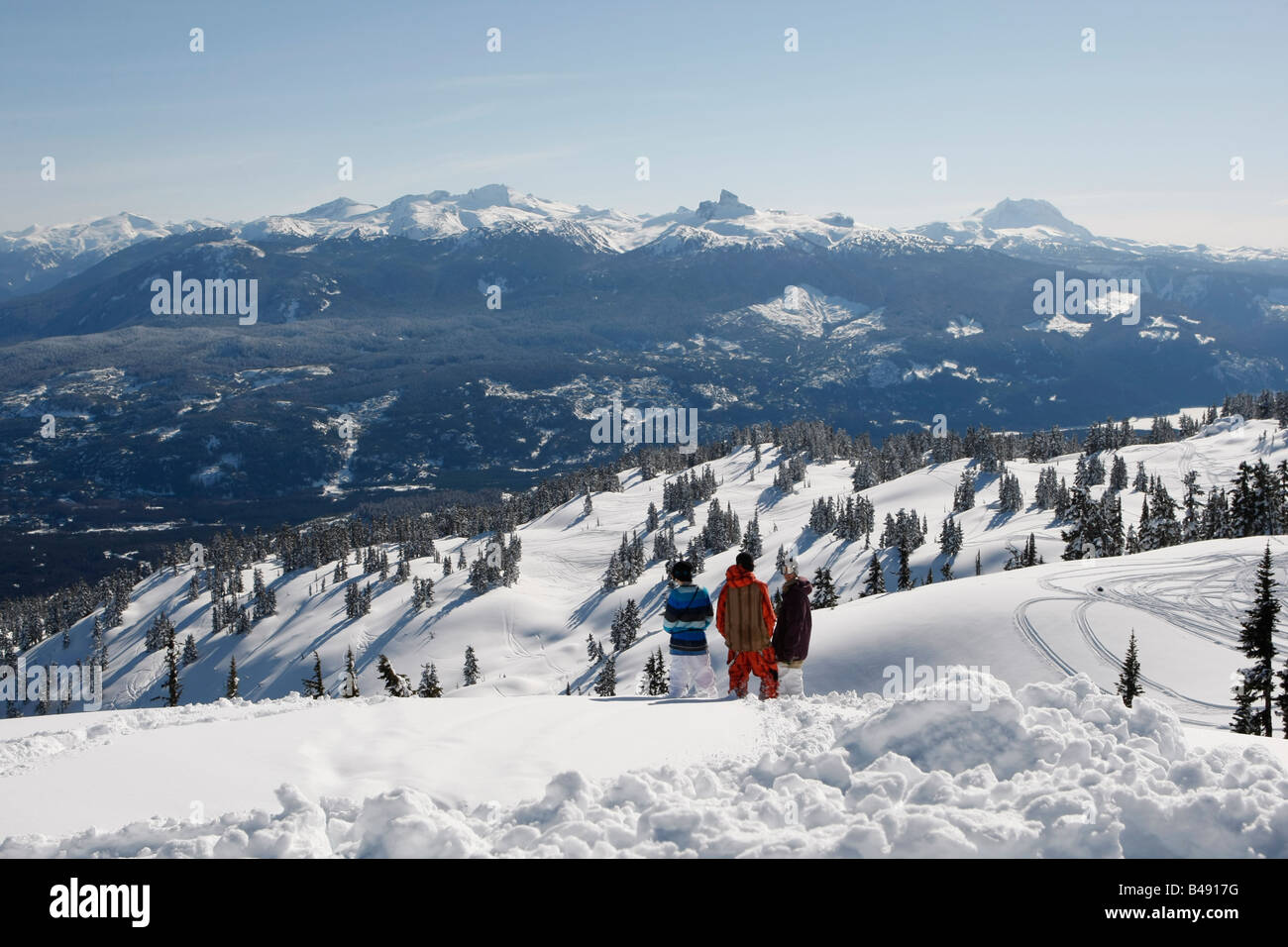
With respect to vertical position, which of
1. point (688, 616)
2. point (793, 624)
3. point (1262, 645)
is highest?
point (688, 616)

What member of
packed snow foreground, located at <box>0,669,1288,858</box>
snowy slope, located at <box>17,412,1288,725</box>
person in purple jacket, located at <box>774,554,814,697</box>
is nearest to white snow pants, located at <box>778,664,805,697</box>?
person in purple jacket, located at <box>774,554,814,697</box>

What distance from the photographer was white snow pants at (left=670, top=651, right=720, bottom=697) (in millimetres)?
17375

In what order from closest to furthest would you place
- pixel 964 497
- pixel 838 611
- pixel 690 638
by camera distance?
pixel 690 638 < pixel 838 611 < pixel 964 497

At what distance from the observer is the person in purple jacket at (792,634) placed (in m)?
17.0

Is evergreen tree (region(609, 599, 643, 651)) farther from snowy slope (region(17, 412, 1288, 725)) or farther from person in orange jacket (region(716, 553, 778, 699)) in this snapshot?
person in orange jacket (region(716, 553, 778, 699))

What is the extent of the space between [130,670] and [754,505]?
120700 millimetres

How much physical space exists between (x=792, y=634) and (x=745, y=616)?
1.07 metres

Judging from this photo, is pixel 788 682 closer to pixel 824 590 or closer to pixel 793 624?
pixel 793 624

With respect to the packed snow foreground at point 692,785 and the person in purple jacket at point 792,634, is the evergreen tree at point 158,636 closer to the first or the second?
the person in purple jacket at point 792,634

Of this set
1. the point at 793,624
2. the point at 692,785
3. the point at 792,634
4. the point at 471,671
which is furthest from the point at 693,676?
the point at 471,671

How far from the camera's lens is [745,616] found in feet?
55.2
